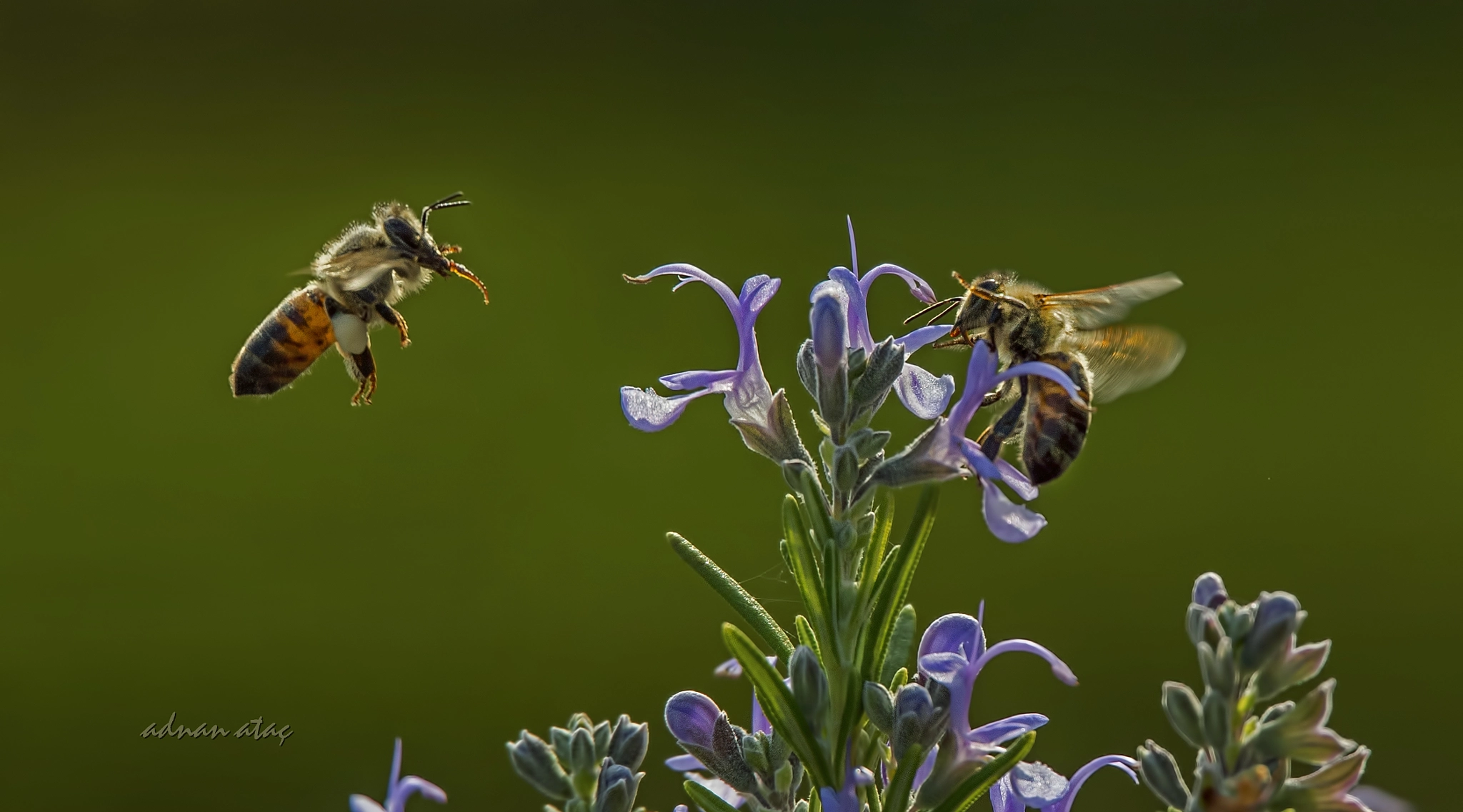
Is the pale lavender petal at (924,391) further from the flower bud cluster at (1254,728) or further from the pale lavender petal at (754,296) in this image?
the flower bud cluster at (1254,728)

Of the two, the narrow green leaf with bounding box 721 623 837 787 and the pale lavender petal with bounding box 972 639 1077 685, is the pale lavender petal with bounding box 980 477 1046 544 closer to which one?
the pale lavender petal with bounding box 972 639 1077 685

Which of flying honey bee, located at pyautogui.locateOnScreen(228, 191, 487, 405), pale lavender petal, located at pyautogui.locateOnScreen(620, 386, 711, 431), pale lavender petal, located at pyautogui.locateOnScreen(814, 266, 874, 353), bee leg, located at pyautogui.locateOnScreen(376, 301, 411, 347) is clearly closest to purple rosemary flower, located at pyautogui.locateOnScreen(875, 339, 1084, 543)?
pale lavender petal, located at pyautogui.locateOnScreen(814, 266, 874, 353)

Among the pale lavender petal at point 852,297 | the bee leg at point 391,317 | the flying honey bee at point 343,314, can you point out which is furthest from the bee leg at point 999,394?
the bee leg at point 391,317

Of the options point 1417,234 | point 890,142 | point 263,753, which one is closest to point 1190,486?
point 1417,234

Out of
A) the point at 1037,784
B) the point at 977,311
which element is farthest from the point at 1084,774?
the point at 977,311

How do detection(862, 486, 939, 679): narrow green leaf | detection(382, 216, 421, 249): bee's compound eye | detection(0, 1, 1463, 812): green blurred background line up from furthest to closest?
detection(0, 1, 1463, 812): green blurred background → detection(382, 216, 421, 249): bee's compound eye → detection(862, 486, 939, 679): narrow green leaf

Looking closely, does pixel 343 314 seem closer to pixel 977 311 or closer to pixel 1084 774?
pixel 977 311
